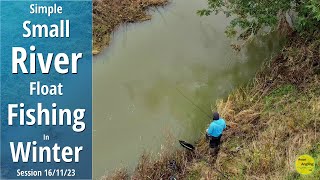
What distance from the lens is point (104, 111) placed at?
40.4 ft

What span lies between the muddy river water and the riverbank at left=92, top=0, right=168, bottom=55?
313mm

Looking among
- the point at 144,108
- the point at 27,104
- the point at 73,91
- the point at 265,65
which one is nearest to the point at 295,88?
the point at 265,65

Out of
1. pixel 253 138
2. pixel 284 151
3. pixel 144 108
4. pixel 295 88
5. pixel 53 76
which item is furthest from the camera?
pixel 53 76

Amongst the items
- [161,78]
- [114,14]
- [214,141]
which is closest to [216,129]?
[214,141]

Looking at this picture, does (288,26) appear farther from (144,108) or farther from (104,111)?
A: (104,111)

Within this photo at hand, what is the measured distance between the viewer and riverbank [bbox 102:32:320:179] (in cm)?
902

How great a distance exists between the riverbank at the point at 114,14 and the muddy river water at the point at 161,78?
313mm

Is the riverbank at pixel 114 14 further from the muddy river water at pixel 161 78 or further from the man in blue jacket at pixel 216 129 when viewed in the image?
the man in blue jacket at pixel 216 129

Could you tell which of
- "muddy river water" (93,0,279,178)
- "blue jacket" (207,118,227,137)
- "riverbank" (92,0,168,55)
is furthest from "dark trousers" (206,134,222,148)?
"riverbank" (92,0,168,55)

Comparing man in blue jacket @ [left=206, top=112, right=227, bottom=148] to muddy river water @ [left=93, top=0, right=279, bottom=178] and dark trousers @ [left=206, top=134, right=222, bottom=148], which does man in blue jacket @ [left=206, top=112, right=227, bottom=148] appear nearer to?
dark trousers @ [left=206, top=134, right=222, bottom=148]

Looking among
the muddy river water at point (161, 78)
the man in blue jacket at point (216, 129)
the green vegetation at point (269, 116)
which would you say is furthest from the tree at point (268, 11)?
the man in blue jacket at point (216, 129)

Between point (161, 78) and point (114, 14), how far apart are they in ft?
11.9

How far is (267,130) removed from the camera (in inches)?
393

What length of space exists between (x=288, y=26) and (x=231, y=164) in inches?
204
